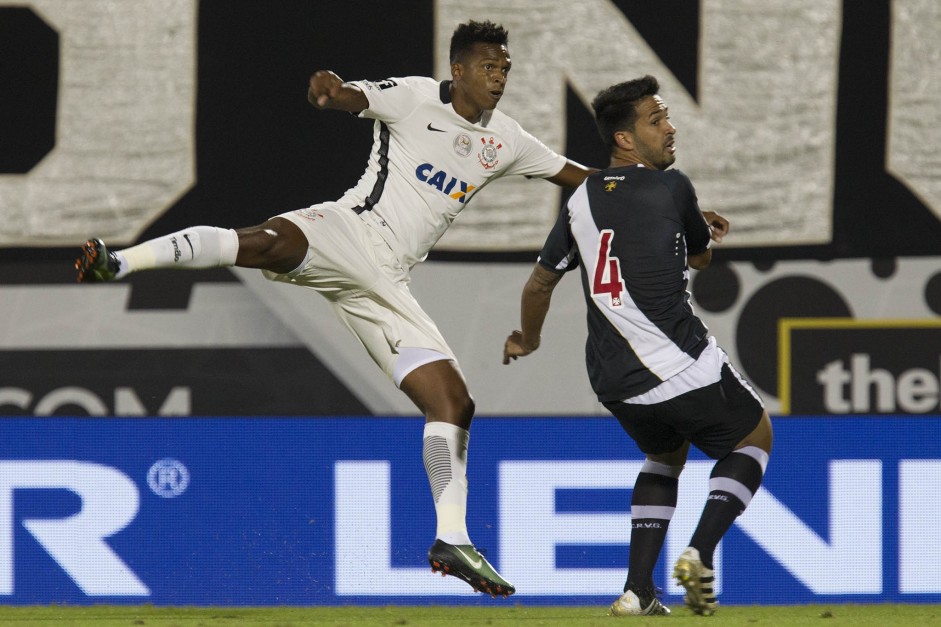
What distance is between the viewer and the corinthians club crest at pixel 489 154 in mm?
4793

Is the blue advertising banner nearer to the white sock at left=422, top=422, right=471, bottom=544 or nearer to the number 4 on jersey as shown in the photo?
the white sock at left=422, top=422, right=471, bottom=544

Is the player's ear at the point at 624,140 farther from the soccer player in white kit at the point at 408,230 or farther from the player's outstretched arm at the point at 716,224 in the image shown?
the soccer player in white kit at the point at 408,230

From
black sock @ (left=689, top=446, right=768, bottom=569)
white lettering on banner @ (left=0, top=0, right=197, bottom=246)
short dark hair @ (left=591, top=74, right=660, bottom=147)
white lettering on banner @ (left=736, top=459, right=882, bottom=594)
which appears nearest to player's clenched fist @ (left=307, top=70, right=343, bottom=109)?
short dark hair @ (left=591, top=74, right=660, bottom=147)

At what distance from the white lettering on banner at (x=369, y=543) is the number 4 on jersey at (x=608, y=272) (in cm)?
199

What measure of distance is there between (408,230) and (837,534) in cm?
235

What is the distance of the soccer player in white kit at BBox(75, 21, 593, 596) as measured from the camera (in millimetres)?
4359

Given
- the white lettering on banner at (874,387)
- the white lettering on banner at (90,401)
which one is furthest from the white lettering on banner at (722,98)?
the white lettering on banner at (90,401)

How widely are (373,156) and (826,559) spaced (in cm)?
255

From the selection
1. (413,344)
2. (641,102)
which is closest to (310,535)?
(413,344)

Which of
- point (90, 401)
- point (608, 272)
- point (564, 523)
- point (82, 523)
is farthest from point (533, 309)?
point (90, 401)

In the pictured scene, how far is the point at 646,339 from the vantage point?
411 centimetres

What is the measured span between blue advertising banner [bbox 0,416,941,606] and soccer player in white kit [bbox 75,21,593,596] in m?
1.26

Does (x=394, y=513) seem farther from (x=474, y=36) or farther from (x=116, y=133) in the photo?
(x=116, y=133)

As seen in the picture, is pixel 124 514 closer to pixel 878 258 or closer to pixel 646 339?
pixel 646 339
